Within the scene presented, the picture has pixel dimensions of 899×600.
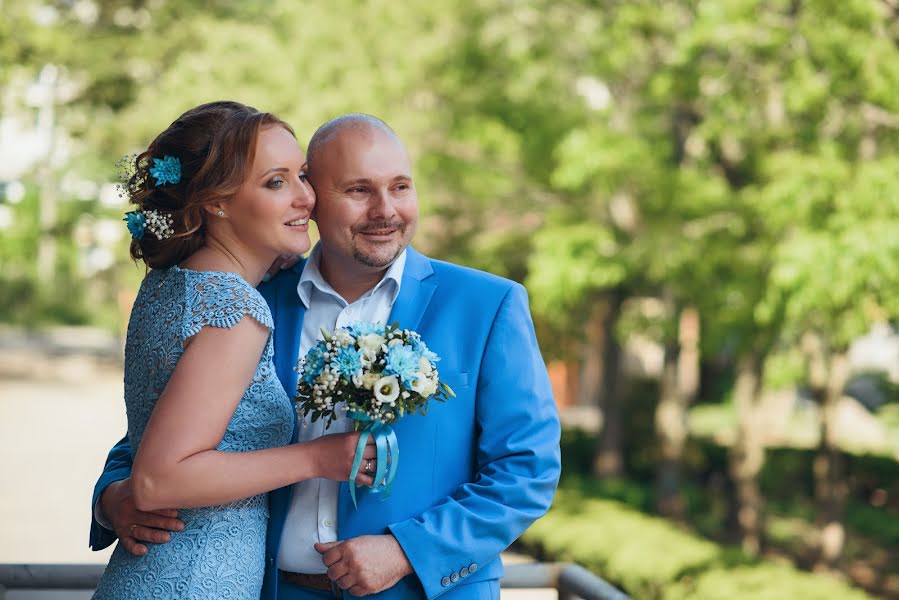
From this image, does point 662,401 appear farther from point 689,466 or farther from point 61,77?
point 61,77

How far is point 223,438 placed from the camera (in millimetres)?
2496

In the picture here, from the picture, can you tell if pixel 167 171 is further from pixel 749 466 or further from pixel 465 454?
pixel 749 466

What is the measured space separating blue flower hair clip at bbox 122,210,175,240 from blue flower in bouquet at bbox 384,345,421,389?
0.64m

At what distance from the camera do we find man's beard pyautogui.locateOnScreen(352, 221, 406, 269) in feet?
9.24

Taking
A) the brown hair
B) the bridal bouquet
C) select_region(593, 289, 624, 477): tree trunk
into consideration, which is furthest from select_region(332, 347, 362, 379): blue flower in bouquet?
select_region(593, 289, 624, 477): tree trunk

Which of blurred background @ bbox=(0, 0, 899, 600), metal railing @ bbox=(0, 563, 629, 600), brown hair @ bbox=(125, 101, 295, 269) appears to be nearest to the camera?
brown hair @ bbox=(125, 101, 295, 269)

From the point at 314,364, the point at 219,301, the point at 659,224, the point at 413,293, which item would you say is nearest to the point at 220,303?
the point at 219,301

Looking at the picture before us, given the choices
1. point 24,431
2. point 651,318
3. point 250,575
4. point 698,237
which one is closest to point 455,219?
point 651,318

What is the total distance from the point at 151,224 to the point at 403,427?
0.77 metres

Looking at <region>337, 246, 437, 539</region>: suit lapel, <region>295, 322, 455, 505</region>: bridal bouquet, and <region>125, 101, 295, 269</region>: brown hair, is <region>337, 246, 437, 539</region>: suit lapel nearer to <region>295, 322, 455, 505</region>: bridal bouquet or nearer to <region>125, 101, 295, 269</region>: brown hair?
<region>295, 322, 455, 505</region>: bridal bouquet

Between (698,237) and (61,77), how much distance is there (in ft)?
85.6

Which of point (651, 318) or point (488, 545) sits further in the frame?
point (651, 318)

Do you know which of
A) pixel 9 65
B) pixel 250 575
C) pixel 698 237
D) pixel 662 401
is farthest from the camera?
pixel 9 65

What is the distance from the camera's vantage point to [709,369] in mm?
24453
